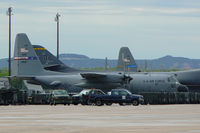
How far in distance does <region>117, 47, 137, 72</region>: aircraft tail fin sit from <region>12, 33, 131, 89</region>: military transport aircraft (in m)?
24.6

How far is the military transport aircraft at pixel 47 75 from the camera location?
66.7 metres

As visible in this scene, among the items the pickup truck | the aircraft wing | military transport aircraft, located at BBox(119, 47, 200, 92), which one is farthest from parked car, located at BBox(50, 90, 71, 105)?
military transport aircraft, located at BBox(119, 47, 200, 92)

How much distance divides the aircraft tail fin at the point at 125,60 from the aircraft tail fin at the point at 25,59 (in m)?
27.4

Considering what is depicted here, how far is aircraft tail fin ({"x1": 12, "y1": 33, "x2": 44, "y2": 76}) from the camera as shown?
7006cm

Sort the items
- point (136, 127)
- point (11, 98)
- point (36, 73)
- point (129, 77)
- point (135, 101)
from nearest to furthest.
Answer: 1. point (136, 127)
2. point (135, 101)
3. point (11, 98)
4. point (129, 77)
5. point (36, 73)

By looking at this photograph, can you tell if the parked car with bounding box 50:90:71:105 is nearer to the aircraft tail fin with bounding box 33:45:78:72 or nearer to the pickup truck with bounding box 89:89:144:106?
the pickup truck with bounding box 89:89:144:106

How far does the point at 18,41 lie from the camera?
230ft

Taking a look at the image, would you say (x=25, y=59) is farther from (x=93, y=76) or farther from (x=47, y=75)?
(x=93, y=76)

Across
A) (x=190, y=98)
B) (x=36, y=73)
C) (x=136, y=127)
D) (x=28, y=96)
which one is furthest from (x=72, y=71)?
(x=136, y=127)

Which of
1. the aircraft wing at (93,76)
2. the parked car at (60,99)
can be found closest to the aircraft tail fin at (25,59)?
the aircraft wing at (93,76)

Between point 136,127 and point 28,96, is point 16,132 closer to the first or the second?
point 136,127

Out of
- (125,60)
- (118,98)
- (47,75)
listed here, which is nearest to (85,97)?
(118,98)

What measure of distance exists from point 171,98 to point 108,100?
8386 mm

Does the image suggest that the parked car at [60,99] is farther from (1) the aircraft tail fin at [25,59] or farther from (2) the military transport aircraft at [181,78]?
(1) the aircraft tail fin at [25,59]
